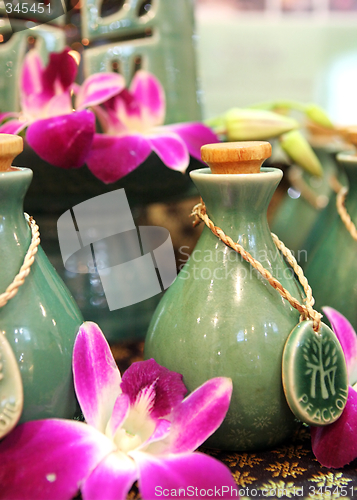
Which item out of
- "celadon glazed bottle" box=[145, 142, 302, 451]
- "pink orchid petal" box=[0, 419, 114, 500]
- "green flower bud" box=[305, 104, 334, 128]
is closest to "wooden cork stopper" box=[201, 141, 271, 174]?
"celadon glazed bottle" box=[145, 142, 302, 451]

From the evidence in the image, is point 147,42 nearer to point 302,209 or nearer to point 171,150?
point 171,150

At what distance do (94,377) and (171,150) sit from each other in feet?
0.74

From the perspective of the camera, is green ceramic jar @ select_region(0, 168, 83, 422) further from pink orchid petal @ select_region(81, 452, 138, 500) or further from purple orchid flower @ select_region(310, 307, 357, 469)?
purple orchid flower @ select_region(310, 307, 357, 469)

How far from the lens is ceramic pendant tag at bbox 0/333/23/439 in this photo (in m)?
0.30

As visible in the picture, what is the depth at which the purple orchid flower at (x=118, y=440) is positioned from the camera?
29 cm

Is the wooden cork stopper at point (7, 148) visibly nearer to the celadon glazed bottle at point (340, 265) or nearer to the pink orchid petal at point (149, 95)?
the pink orchid petal at point (149, 95)

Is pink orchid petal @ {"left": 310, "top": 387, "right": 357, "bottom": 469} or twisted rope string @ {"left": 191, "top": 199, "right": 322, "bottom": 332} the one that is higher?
twisted rope string @ {"left": 191, "top": 199, "right": 322, "bottom": 332}

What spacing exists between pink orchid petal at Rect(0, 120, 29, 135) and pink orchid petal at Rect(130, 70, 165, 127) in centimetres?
12

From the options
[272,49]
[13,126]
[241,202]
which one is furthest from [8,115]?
[272,49]

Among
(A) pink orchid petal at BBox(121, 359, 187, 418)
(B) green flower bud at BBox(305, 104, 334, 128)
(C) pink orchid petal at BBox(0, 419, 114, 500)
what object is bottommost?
(C) pink orchid petal at BBox(0, 419, 114, 500)

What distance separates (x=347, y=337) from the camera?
40 centimetres

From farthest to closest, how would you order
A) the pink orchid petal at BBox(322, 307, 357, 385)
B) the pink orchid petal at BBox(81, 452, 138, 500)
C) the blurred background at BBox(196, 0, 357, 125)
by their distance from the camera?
the blurred background at BBox(196, 0, 357, 125), the pink orchid petal at BBox(322, 307, 357, 385), the pink orchid petal at BBox(81, 452, 138, 500)

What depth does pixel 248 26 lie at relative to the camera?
118cm

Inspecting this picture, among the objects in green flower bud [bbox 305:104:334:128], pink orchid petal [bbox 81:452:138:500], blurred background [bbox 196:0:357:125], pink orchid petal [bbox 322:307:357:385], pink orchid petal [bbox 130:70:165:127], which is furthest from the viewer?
blurred background [bbox 196:0:357:125]
